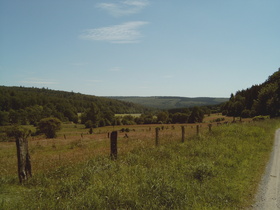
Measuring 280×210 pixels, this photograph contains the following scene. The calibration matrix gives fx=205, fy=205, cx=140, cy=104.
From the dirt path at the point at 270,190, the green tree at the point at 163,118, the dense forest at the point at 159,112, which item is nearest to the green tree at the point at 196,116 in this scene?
the dense forest at the point at 159,112

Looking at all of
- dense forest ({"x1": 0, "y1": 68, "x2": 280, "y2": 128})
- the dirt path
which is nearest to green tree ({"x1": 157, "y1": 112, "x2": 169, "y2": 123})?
dense forest ({"x1": 0, "y1": 68, "x2": 280, "y2": 128})

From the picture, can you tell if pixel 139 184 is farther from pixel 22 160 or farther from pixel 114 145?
pixel 22 160

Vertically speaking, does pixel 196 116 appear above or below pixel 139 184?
below

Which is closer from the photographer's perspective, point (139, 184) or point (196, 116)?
point (139, 184)

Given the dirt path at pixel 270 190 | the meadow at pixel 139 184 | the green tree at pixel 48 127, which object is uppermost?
the meadow at pixel 139 184

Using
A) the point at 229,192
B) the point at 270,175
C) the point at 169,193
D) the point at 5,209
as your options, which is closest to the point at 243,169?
the point at 270,175

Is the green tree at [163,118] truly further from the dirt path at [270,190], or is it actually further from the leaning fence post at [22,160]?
the leaning fence post at [22,160]

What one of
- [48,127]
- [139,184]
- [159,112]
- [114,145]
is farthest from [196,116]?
[139,184]

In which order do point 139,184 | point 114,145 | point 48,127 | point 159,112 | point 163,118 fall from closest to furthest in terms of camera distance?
point 139,184 < point 114,145 < point 48,127 < point 163,118 < point 159,112

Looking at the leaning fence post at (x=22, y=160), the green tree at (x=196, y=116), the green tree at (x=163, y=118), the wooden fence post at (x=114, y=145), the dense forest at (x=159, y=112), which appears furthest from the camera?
the green tree at (x=163, y=118)

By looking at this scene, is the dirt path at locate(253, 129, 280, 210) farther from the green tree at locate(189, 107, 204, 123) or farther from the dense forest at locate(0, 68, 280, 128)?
the green tree at locate(189, 107, 204, 123)

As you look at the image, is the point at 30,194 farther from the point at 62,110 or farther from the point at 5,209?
the point at 62,110

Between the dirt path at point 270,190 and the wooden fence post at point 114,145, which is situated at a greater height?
the wooden fence post at point 114,145

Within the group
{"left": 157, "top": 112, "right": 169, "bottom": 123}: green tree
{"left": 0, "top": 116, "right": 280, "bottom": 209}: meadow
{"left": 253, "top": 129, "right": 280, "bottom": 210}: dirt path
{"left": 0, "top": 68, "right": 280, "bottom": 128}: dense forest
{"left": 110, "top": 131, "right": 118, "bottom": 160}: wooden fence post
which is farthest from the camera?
{"left": 157, "top": 112, "right": 169, "bottom": 123}: green tree
